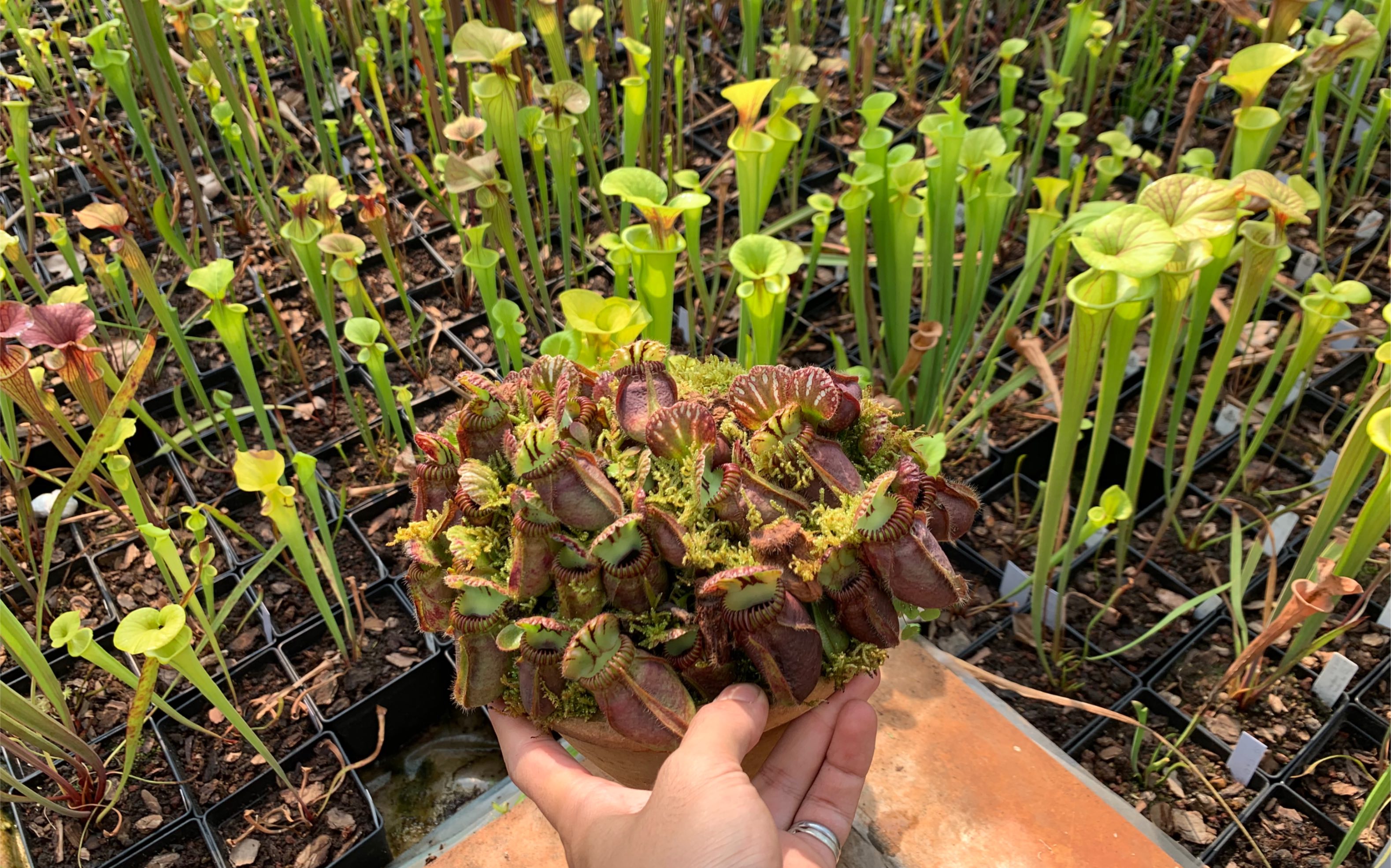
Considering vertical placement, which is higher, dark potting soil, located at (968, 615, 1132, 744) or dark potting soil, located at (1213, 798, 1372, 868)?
dark potting soil, located at (968, 615, 1132, 744)

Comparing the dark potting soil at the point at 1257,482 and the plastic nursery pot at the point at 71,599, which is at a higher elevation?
the plastic nursery pot at the point at 71,599

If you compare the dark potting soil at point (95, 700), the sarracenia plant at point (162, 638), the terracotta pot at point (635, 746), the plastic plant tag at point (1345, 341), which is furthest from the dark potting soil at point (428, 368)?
the plastic plant tag at point (1345, 341)

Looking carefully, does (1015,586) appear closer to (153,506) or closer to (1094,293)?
(1094,293)

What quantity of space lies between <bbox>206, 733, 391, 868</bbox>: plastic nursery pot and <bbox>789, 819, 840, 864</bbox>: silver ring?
28.6 inches

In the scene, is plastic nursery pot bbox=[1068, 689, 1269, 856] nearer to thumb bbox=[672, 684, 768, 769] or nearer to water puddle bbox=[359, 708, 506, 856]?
thumb bbox=[672, 684, 768, 769]

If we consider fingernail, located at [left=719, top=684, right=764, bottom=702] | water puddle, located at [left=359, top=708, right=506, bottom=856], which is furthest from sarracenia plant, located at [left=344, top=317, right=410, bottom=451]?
fingernail, located at [left=719, top=684, right=764, bottom=702]

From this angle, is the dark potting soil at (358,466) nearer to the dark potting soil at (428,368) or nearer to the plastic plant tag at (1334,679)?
the dark potting soil at (428,368)

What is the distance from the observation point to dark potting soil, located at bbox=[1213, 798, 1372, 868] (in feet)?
4.75

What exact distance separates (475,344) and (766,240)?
1.20m

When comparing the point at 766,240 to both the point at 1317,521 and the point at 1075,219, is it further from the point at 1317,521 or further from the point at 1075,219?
the point at 1317,521

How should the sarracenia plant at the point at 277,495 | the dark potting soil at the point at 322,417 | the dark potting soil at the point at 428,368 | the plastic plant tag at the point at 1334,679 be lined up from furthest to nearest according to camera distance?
the dark potting soil at the point at 428,368 < the dark potting soil at the point at 322,417 < the plastic plant tag at the point at 1334,679 < the sarracenia plant at the point at 277,495

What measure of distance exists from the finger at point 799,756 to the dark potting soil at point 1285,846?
2.52ft

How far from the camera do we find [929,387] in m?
1.95

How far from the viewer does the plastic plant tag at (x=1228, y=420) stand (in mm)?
2070
